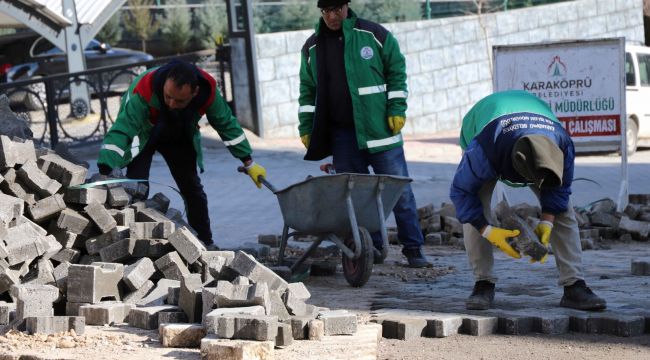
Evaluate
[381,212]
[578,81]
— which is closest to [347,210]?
[381,212]

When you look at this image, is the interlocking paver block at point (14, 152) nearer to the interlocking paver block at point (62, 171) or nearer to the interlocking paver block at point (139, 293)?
the interlocking paver block at point (62, 171)

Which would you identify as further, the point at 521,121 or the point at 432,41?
the point at 432,41

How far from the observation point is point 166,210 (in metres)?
7.78

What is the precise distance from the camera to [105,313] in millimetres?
5914

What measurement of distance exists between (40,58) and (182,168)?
15.4 meters

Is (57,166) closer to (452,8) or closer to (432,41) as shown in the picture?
(432,41)

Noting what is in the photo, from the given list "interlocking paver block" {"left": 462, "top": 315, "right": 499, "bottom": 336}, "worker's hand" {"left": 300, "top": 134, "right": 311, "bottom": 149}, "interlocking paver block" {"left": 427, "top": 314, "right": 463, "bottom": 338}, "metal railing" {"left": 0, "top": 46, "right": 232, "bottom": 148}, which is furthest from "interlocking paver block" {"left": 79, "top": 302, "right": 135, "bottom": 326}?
"metal railing" {"left": 0, "top": 46, "right": 232, "bottom": 148}

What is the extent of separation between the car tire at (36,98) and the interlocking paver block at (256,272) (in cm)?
931

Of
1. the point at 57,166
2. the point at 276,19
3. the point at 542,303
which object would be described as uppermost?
the point at 276,19

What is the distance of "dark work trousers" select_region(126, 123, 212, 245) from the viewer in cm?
776

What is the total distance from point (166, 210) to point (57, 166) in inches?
35.6

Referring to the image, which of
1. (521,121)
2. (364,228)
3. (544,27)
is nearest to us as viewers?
(521,121)

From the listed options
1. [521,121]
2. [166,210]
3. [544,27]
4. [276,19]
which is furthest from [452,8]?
[521,121]

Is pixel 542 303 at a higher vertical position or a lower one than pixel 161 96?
lower
